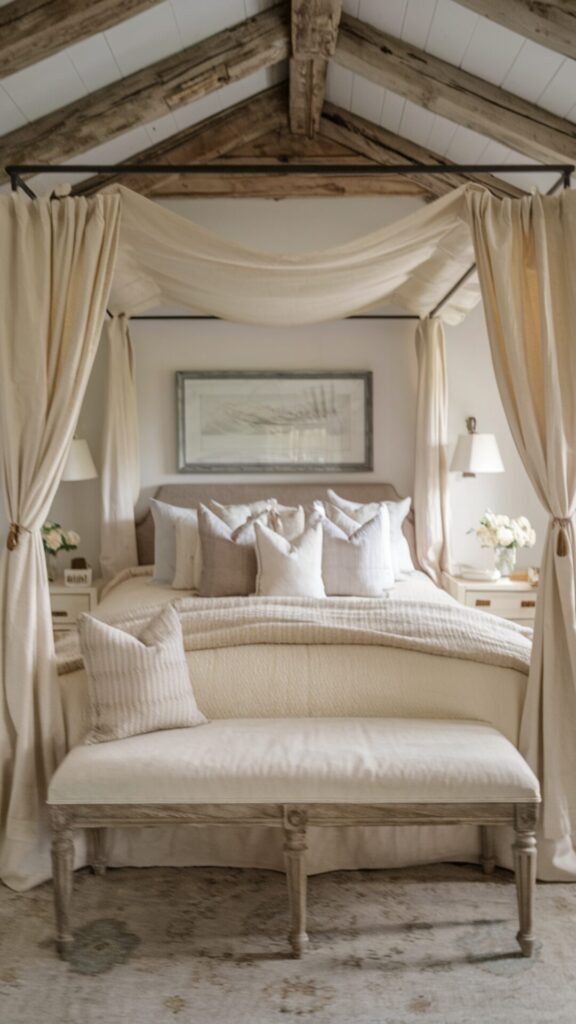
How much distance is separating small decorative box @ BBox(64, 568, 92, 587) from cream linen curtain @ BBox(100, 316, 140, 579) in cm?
22

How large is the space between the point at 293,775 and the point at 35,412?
139cm

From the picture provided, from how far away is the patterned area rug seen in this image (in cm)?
225

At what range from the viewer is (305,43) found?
4117 millimetres

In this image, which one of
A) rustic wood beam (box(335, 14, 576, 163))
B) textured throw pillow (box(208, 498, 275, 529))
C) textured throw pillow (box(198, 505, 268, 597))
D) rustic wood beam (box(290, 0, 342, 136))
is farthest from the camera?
textured throw pillow (box(208, 498, 275, 529))

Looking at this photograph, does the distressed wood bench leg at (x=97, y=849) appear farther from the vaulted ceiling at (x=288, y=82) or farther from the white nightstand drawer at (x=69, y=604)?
the vaulted ceiling at (x=288, y=82)

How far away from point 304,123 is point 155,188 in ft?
3.10

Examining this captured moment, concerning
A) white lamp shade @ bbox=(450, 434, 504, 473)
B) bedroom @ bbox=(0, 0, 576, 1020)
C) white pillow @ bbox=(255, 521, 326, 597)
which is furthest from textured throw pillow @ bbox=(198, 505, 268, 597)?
white lamp shade @ bbox=(450, 434, 504, 473)

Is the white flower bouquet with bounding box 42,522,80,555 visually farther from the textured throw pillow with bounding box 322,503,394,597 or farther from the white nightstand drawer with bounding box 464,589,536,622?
the white nightstand drawer with bounding box 464,589,536,622

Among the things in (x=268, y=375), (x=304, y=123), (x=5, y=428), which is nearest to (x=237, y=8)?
(x=304, y=123)

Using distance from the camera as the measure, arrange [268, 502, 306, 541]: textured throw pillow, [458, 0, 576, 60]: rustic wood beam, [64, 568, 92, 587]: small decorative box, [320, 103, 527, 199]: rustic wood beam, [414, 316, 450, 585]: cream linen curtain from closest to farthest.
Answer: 1. [458, 0, 576, 60]: rustic wood beam
2. [268, 502, 306, 541]: textured throw pillow
3. [64, 568, 92, 587]: small decorative box
4. [320, 103, 527, 199]: rustic wood beam
5. [414, 316, 450, 585]: cream linen curtain

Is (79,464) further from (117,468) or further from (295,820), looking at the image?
(295,820)

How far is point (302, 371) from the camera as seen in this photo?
18.3 feet

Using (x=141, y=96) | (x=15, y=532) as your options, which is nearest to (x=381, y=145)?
(x=141, y=96)

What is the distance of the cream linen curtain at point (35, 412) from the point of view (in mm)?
2934
